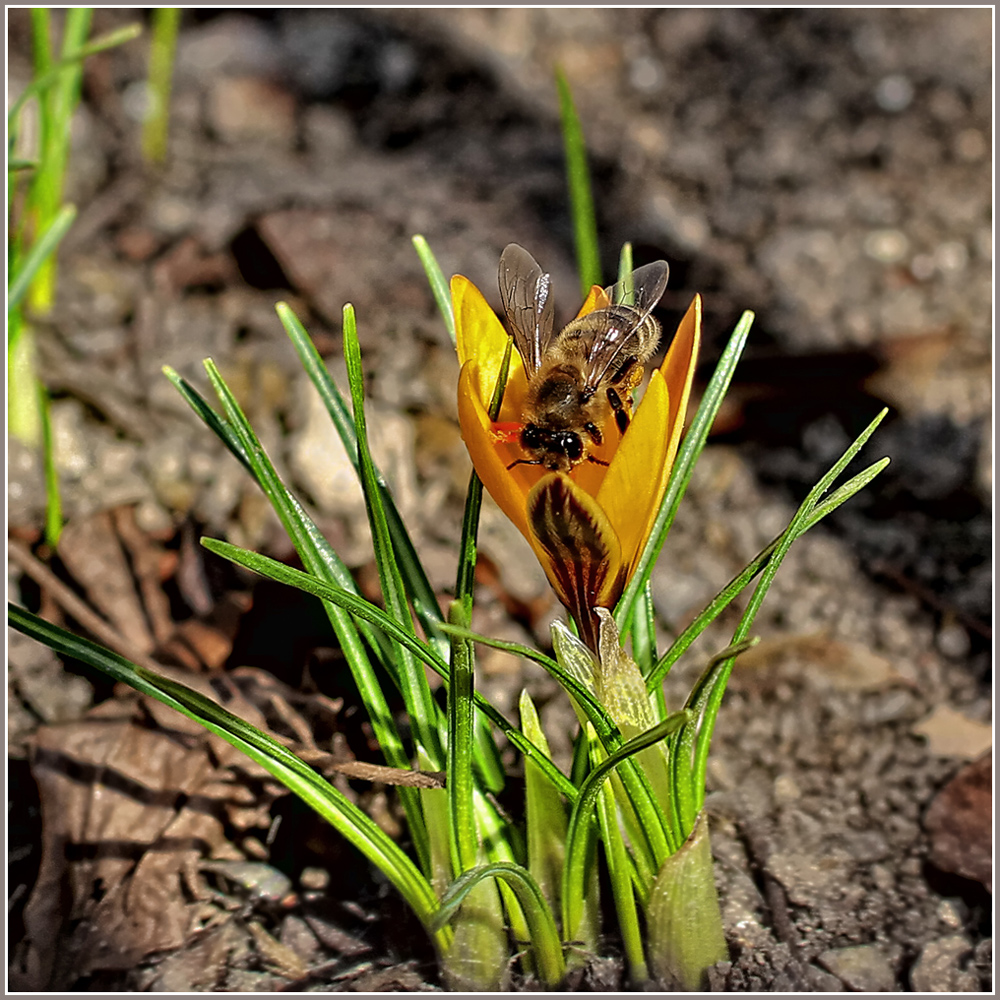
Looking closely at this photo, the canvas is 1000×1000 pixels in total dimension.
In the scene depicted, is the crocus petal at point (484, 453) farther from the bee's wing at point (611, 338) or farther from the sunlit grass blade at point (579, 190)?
the sunlit grass blade at point (579, 190)

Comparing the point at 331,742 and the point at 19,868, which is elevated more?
the point at 331,742

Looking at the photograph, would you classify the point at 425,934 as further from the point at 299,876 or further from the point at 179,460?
Answer: the point at 179,460

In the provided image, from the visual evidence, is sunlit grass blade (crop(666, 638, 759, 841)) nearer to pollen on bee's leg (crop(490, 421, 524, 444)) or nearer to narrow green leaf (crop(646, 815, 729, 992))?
narrow green leaf (crop(646, 815, 729, 992))

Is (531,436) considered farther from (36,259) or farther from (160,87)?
(160,87)

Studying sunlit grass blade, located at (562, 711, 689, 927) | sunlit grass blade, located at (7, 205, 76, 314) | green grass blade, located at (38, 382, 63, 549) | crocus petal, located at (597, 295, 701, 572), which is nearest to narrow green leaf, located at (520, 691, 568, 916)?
sunlit grass blade, located at (562, 711, 689, 927)

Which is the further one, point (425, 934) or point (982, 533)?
point (982, 533)

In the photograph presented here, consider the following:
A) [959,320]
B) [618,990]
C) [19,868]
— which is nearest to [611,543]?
[618,990]

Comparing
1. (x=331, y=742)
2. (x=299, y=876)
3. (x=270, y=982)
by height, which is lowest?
(x=270, y=982)

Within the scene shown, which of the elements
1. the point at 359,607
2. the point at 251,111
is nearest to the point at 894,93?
the point at 251,111
